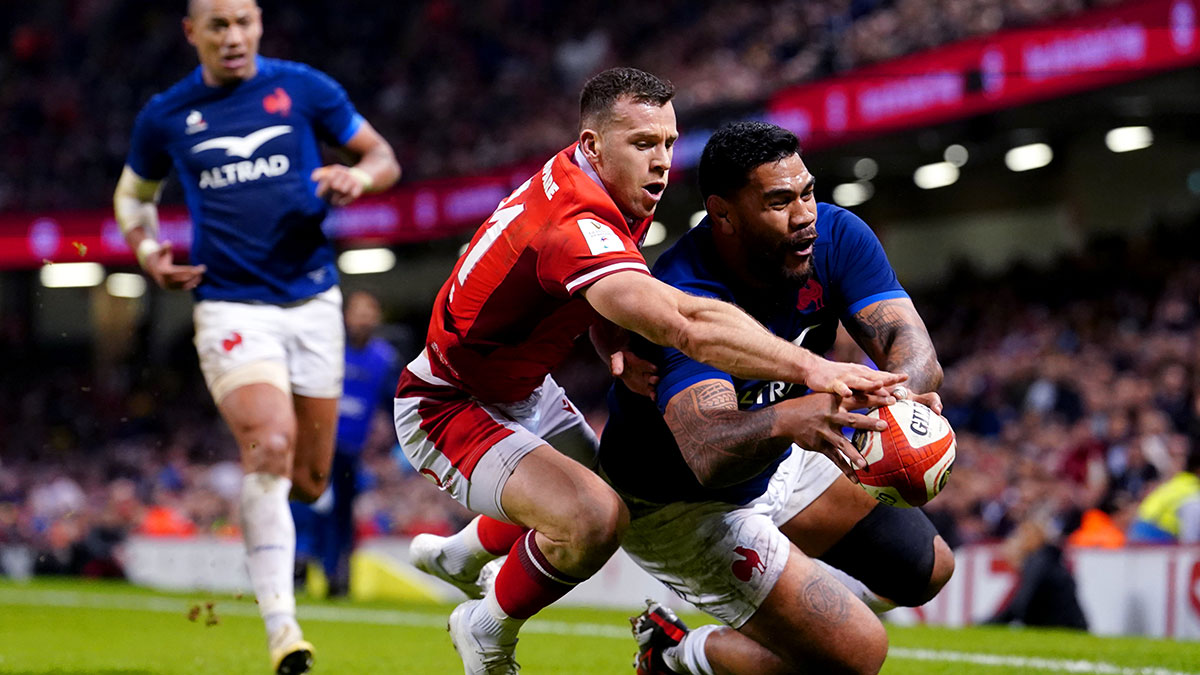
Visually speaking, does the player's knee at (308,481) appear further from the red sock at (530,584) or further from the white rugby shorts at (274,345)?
the red sock at (530,584)

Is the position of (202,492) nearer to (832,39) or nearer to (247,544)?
(832,39)

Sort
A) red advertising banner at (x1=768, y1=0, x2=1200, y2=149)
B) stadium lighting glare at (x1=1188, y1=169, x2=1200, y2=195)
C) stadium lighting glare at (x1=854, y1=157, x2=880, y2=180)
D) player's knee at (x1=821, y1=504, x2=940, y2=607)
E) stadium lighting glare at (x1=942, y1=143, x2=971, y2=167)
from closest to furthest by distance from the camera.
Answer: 1. player's knee at (x1=821, y1=504, x2=940, y2=607)
2. red advertising banner at (x1=768, y1=0, x2=1200, y2=149)
3. stadium lighting glare at (x1=1188, y1=169, x2=1200, y2=195)
4. stadium lighting glare at (x1=942, y1=143, x2=971, y2=167)
5. stadium lighting glare at (x1=854, y1=157, x2=880, y2=180)

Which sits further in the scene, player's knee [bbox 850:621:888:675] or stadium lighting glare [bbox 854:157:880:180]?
stadium lighting glare [bbox 854:157:880:180]

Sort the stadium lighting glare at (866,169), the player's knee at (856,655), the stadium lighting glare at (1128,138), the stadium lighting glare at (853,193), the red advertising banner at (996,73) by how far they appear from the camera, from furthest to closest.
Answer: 1. the stadium lighting glare at (853,193)
2. the stadium lighting glare at (866,169)
3. the stadium lighting glare at (1128,138)
4. the red advertising banner at (996,73)
5. the player's knee at (856,655)

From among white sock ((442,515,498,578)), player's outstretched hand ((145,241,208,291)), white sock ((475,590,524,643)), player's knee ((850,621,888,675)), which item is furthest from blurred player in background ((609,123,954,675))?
player's outstretched hand ((145,241,208,291))

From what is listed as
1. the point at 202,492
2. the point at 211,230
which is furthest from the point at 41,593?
the point at 211,230

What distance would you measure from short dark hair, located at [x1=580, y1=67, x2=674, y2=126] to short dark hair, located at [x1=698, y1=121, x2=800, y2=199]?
0.21 m

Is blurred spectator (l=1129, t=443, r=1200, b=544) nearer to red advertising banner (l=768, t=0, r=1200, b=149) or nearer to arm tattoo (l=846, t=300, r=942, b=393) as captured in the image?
red advertising banner (l=768, t=0, r=1200, b=149)

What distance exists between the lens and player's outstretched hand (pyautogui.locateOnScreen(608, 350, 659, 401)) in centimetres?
392

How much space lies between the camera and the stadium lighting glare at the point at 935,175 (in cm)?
1861

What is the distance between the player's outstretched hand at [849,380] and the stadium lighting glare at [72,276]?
27.0m

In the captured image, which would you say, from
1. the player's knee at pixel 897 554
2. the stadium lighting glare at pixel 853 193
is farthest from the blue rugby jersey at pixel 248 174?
the stadium lighting glare at pixel 853 193

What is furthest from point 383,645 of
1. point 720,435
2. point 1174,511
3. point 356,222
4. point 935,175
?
point 356,222

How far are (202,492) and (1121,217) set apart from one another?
12.7 m
